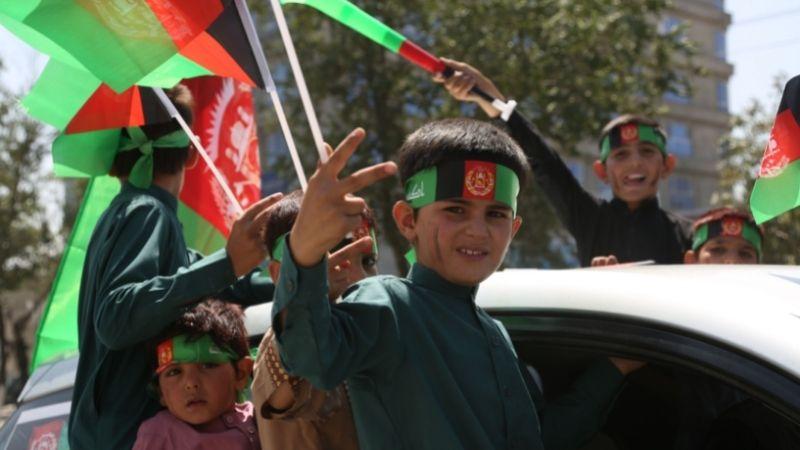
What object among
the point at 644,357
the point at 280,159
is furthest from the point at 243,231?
the point at 280,159

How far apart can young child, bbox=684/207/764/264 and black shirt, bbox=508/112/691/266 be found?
0.69 ft

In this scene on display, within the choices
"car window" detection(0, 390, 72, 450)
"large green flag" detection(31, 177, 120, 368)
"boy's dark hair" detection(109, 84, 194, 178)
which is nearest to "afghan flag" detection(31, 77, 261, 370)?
"large green flag" detection(31, 177, 120, 368)

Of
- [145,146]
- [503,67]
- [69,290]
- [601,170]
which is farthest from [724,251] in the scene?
[503,67]

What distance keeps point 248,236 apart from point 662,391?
1.05 metres

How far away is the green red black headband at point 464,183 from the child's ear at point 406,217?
2cm

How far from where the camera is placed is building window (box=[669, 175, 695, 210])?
4697cm

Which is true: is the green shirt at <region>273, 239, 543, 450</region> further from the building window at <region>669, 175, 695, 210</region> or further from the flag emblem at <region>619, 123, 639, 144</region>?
the building window at <region>669, 175, 695, 210</region>

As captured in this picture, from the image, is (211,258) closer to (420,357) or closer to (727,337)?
(420,357)

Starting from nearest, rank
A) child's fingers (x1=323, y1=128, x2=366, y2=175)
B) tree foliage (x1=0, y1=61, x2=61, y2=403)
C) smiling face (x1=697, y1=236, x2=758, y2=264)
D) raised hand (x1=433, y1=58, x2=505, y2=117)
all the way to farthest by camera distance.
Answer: child's fingers (x1=323, y1=128, x2=366, y2=175) < smiling face (x1=697, y1=236, x2=758, y2=264) < raised hand (x1=433, y1=58, x2=505, y2=117) < tree foliage (x1=0, y1=61, x2=61, y2=403)

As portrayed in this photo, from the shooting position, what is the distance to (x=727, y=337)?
1.90 metres

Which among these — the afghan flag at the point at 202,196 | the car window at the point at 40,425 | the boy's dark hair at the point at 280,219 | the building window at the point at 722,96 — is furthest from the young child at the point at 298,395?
the building window at the point at 722,96

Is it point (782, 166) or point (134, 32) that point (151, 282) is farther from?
point (782, 166)

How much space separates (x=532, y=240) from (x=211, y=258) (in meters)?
14.5

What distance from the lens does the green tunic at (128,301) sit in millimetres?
2393
